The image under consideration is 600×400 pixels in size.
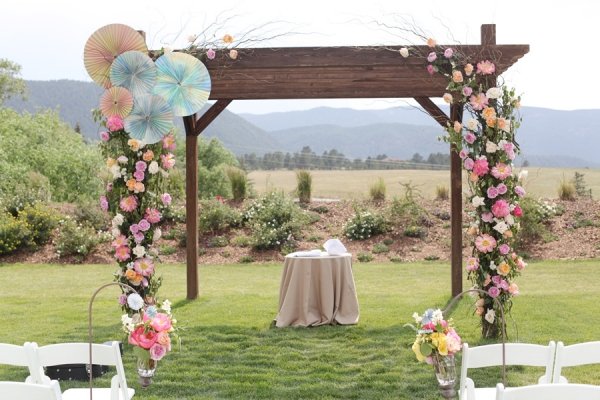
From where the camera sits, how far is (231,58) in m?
8.64

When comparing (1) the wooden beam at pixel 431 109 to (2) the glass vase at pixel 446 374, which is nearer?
(2) the glass vase at pixel 446 374

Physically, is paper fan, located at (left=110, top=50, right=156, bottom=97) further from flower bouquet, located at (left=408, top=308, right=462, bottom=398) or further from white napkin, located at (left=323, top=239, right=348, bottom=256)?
flower bouquet, located at (left=408, top=308, right=462, bottom=398)

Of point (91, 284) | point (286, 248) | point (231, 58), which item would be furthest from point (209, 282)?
point (231, 58)

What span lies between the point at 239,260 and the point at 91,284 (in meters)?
3.18

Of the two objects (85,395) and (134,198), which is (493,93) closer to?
(134,198)

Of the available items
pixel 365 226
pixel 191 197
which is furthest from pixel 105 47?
pixel 365 226

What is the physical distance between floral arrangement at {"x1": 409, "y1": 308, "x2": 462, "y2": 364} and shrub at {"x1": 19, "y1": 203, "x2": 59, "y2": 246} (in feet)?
40.5

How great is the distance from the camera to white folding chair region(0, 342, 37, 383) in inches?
162

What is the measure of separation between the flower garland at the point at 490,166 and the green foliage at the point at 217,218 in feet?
28.9

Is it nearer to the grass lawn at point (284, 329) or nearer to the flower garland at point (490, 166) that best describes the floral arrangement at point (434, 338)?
the grass lawn at point (284, 329)

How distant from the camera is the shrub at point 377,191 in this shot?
1767cm

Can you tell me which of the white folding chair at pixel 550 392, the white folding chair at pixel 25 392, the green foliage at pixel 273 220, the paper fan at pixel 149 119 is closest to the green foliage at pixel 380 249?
the green foliage at pixel 273 220

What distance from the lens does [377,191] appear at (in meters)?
17.7

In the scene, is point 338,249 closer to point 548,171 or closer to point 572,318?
point 572,318
